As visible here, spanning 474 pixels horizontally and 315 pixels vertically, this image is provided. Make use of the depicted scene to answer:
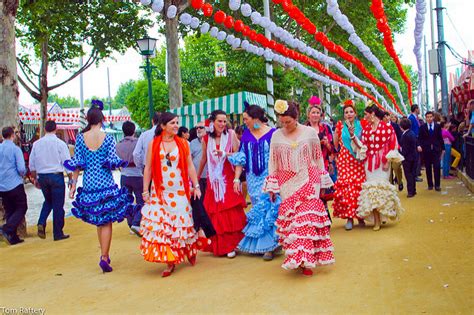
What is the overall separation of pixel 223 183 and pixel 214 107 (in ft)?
36.3

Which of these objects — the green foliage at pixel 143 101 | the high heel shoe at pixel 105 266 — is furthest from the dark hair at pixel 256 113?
the green foliage at pixel 143 101

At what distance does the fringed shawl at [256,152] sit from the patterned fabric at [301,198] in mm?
866

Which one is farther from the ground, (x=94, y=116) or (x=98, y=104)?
(x=98, y=104)

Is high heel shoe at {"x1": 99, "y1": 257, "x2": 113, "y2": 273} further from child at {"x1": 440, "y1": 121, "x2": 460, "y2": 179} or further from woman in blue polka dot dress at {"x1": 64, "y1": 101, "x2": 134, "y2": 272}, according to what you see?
child at {"x1": 440, "y1": 121, "x2": 460, "y2": 179}

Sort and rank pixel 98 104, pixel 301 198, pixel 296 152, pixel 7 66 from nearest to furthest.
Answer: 1. pixel 301 198
2. pixel 296 152
3. pixel 98 104
4. pixel 7 66

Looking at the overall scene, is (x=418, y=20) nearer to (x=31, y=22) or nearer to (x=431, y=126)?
(x=431, y=126)

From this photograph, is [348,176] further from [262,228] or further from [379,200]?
[262,228]

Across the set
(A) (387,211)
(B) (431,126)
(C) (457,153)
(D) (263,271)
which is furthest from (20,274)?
(C) (457,153)

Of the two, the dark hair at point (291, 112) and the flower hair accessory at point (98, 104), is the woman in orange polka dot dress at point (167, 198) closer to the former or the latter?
the flower hair accessory at point (98, 104)

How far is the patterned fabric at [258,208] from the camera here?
7777mm

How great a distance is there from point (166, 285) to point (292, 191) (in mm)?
1664

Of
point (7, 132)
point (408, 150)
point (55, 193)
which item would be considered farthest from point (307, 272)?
point (408, 150)

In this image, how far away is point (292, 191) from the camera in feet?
22.7

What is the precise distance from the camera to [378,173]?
9414 millimetres
